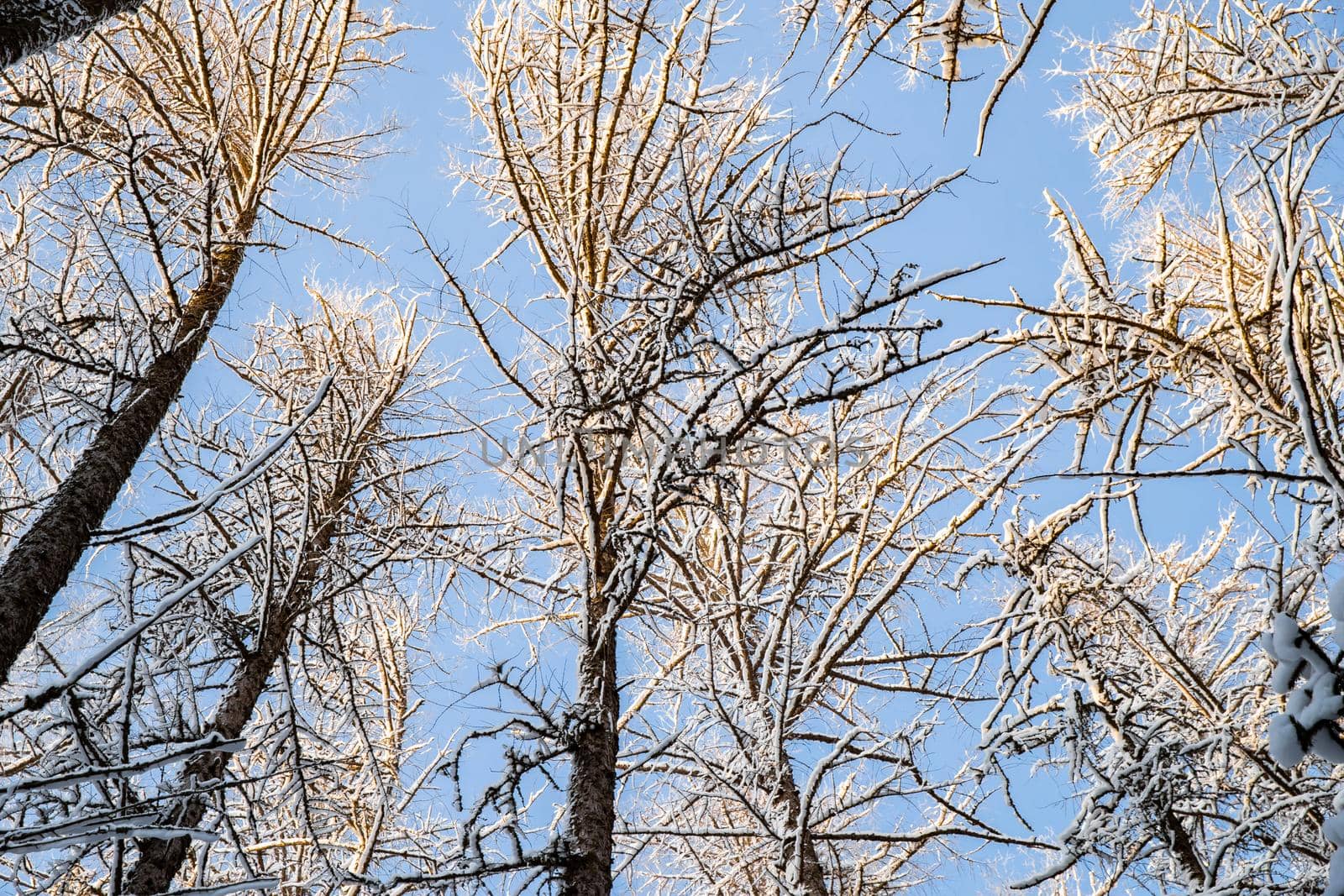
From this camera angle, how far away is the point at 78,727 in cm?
252

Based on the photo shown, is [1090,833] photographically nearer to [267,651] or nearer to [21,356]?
[267,651]

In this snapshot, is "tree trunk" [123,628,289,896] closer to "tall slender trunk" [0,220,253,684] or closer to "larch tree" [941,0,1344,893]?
"tall slender trunk" [0,220,253,684]

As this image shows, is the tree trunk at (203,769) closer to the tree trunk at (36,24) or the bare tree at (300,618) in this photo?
the bare tree at (300,618)

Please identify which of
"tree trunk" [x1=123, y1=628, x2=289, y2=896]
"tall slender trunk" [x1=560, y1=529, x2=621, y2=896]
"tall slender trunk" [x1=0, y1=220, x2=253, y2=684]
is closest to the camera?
"tall slender trunk" [x1=560, y1=529, x2=621, y2=896]

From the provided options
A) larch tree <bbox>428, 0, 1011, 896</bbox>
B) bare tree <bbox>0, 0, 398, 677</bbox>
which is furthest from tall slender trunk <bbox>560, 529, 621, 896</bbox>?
bare tree <bbox>0, 0, 398, 677</bbox>

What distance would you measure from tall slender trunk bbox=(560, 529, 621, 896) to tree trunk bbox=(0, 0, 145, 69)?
2.90 metres

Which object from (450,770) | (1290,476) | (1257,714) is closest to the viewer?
(1290,476)

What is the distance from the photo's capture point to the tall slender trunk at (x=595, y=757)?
380 cm

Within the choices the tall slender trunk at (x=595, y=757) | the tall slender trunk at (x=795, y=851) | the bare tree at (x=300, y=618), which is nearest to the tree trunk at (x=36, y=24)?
the bare tree at (x=300, y=618)

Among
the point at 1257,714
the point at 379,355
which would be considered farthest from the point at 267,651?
the point at 1257,714

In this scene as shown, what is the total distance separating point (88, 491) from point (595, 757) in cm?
288

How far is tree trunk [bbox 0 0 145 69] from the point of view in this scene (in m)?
2.75

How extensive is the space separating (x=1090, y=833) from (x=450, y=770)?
8.53 ft

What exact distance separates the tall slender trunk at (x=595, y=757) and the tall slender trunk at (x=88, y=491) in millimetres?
2367
